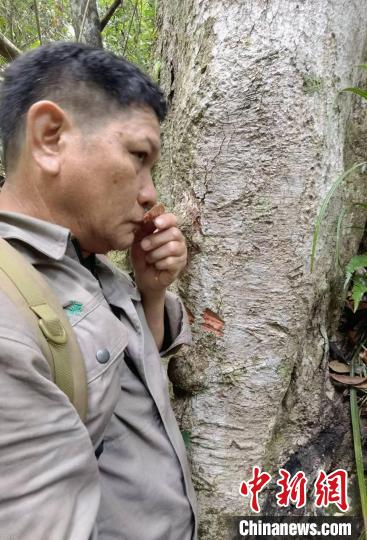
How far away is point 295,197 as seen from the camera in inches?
62.3

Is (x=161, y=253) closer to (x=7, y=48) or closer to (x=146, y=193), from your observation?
(x=146, y=193)

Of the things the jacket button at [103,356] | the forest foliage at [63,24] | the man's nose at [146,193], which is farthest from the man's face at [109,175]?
the forest foliage at [63,24]

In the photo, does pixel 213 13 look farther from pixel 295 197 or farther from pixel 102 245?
pixel 102 245

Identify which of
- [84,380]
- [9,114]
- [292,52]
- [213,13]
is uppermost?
[213,13]

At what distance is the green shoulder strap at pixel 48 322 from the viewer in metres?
0.83

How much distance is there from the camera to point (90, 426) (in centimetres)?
97

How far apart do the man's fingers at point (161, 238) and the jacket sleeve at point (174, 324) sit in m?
0.25

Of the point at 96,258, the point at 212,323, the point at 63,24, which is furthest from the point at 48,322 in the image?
the point at 63,24

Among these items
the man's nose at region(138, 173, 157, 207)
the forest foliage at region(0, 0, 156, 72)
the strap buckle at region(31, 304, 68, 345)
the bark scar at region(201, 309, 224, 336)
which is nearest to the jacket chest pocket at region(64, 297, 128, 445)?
the strap buckle at region(31, 304, 68, 345)

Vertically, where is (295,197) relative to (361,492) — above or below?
above

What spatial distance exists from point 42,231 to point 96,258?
13.8 inches

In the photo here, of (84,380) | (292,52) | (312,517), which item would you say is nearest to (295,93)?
(292,52)

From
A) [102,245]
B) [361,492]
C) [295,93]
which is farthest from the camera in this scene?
[361,492]

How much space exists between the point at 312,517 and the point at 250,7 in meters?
2.01
